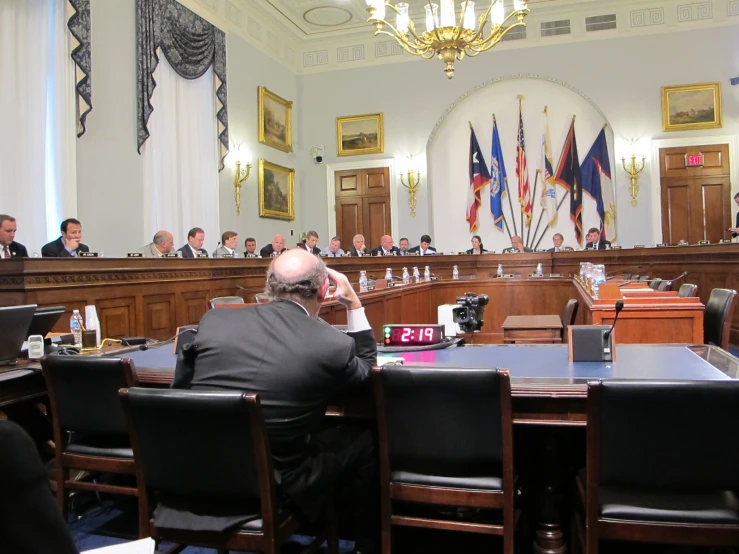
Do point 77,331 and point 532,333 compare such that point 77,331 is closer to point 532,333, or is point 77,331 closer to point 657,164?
point 532,333

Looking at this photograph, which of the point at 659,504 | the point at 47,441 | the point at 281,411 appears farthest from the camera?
the point at 47,441

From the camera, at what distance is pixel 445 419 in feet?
5.33

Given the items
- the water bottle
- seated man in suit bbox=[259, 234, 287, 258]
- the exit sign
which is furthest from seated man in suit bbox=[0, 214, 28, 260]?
the exit sign

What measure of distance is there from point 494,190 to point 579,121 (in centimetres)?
186

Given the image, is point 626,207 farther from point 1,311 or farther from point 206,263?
point 1,311

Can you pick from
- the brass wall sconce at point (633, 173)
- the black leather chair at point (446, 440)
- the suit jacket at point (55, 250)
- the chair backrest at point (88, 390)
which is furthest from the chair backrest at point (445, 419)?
the brass wall sconce at point (633, 173)

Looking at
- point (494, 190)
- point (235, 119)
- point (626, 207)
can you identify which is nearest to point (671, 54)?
point (626, 207)

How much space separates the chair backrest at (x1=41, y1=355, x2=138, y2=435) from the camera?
1947 mm

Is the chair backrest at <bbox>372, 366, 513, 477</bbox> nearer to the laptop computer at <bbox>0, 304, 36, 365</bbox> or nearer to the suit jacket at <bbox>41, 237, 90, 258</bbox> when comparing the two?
the laptop computer at <bbox>0, 304, 36, 365</bbox>

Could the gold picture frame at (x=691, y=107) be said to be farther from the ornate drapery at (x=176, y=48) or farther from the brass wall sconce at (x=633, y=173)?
the ornate drapery at (x=176, y=48)

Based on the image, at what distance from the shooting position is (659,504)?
1486 mm

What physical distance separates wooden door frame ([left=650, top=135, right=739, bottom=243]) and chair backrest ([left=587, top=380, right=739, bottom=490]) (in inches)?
382

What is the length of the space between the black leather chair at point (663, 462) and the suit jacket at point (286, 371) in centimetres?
Result: 66

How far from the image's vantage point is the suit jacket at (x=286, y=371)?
161cm
